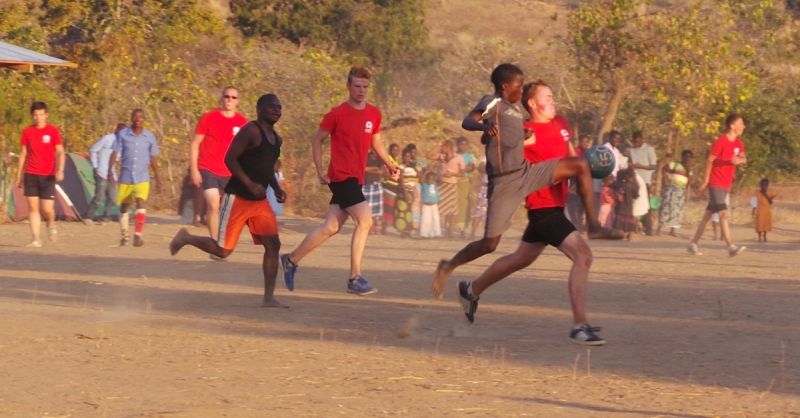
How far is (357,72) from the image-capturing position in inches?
451

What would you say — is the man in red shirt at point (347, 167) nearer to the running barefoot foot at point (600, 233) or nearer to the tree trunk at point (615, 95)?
the running barefoot foot at point (600, 233)

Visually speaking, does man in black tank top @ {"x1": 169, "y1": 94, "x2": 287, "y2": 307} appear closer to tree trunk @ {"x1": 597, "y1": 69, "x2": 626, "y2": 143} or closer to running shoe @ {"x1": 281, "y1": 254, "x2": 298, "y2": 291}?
running shoe @ {"x1": 281, "y1": 254, "x2": 298, "y2": 291}

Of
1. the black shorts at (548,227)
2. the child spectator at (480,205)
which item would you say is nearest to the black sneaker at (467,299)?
the black shorts at (548,227)

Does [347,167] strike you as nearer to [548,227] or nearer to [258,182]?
[258,182]

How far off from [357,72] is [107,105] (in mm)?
16029

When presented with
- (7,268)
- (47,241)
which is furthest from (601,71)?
(7,268)

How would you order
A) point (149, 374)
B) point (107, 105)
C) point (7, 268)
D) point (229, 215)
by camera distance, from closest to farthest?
point (149, 374), point (229, 215), point (7, 268), point (107, 105)

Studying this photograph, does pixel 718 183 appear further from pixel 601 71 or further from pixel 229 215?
pixel 601 71

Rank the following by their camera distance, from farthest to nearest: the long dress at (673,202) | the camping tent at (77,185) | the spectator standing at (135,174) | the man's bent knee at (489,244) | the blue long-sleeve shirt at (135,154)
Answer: the long dress at (673,202), the camping tent at (77,185), the blue long-sleeve shirt at (135,154), the spectator standing at (135,174), the man's bent knee at (489,244)

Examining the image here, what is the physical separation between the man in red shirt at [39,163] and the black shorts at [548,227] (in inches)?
338

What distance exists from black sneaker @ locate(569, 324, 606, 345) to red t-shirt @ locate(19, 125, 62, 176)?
9.22 meters

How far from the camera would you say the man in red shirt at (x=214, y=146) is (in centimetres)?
1391

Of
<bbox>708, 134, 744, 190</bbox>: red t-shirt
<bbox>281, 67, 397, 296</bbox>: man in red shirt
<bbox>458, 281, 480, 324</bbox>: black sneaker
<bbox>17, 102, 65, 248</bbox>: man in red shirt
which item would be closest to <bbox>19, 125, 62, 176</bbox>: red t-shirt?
<bbox>17, 102, 65, 248</bbox>: man in red shirt

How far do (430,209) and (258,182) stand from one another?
36.6 ft
